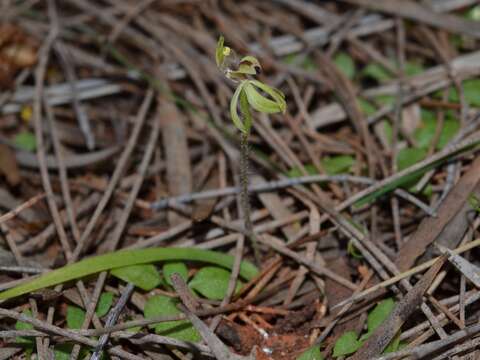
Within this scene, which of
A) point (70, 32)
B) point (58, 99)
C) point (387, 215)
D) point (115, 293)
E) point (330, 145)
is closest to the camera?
point (115, 293)

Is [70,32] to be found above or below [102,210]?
above

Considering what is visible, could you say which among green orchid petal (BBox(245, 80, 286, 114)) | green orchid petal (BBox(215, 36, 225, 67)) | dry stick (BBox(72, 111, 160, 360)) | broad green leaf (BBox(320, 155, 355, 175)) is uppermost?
dry stick (BBox(72, 111, 160, 360))

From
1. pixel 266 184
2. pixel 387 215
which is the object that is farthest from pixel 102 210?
pixel 387 215

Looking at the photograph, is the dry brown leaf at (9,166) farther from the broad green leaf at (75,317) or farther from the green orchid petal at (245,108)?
the green orchid petal at (245,108)

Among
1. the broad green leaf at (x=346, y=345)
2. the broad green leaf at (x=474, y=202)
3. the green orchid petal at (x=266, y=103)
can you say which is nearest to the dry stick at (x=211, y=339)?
the broad green leaf at (x=346, y=345)

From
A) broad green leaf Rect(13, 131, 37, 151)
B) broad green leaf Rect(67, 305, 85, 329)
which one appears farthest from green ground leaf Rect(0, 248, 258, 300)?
broad green leaf Rect(13, 131, 37, 151)

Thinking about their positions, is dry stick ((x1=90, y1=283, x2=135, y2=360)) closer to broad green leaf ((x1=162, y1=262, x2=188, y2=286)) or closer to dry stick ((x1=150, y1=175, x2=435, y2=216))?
broad green leaf ((x1=162, y1=262, x2=188, y2=286))

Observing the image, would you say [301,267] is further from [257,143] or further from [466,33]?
[466,33]
